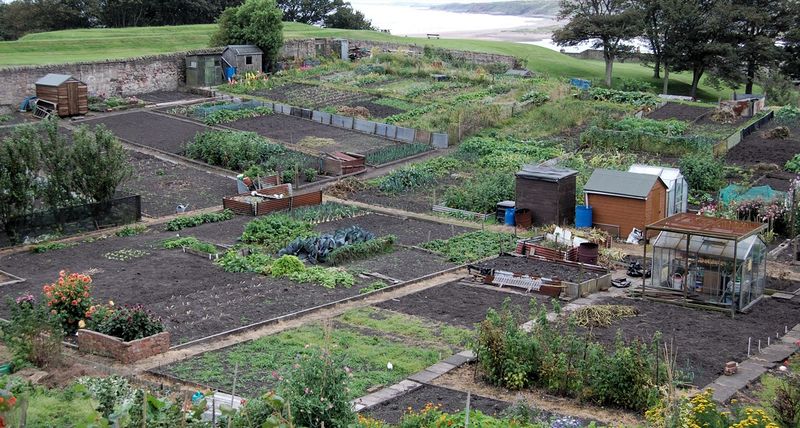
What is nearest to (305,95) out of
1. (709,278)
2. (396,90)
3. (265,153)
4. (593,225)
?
(396,90)

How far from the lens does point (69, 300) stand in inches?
845

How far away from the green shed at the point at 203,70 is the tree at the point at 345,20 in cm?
3185

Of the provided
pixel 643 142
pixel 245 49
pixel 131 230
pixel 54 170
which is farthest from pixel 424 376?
A: pixel 245 49

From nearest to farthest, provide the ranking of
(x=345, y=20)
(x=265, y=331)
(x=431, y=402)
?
(x=431, y=402)
(x=265, y=331)
(x=345, y=20)

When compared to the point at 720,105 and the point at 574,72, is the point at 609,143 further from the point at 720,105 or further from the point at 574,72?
the point at 574,72

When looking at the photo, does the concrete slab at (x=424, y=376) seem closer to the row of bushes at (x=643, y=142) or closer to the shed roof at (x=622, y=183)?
the shed roof at (x=622, y=183)

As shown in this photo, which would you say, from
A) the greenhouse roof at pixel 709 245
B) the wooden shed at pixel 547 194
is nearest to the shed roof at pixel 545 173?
the wooden shed at pixel 547 194

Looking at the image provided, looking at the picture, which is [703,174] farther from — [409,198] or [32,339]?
[32,339]

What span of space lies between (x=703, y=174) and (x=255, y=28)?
2891 centimetres

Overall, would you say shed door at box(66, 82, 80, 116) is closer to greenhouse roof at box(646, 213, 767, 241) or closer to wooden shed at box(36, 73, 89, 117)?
wooden shed at box(36, 73, 89, 117)

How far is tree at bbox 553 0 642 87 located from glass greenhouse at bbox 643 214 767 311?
1347 inches

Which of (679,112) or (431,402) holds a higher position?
(679,112)

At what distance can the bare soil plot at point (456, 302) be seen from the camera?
75.7ft

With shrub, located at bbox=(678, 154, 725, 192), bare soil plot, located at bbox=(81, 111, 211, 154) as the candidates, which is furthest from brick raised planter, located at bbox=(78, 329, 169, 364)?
shrub, located at bbox=(678, 154, 725, 192)
